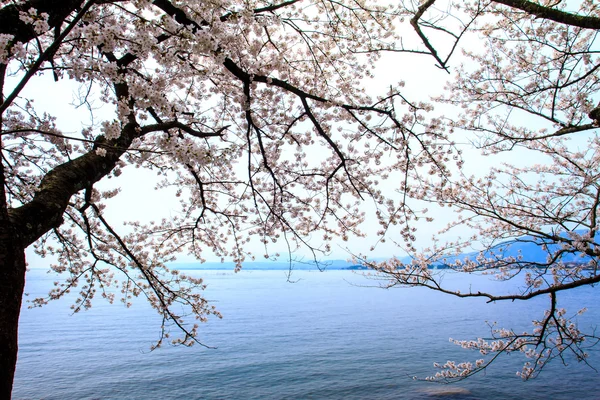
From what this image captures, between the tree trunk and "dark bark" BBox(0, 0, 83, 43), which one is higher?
"dark bark" BBox(0, 0, 83, 43)

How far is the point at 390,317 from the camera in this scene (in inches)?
1244

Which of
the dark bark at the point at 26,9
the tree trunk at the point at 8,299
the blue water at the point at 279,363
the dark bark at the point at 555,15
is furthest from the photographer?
the blue water at the point at 279,363

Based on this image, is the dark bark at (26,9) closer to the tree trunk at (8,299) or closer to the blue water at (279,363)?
the tree trunk at (8,299)

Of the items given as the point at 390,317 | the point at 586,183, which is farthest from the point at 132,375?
the point at 390,317

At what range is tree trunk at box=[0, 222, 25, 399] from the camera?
2.89m

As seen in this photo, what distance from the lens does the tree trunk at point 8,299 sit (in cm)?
289

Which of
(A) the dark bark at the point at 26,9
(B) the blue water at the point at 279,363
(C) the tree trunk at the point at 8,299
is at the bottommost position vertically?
(B) the blue water at the point at 279,363

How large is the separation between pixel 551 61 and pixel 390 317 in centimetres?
2866

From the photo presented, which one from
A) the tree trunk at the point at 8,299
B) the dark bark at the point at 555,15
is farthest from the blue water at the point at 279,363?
the tree trunk at the point at 8,299

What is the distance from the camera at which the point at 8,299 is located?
9.68 feet

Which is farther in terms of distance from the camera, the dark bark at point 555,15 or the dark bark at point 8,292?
the dark bark at point 555,15

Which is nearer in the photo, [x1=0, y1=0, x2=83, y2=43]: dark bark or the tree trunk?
the tree trunk

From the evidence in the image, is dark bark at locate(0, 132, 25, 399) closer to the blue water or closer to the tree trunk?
the tree trunk

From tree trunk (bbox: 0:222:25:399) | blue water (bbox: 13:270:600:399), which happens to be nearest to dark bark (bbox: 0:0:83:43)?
tree trunk (bbox: 0:222:25:399)
